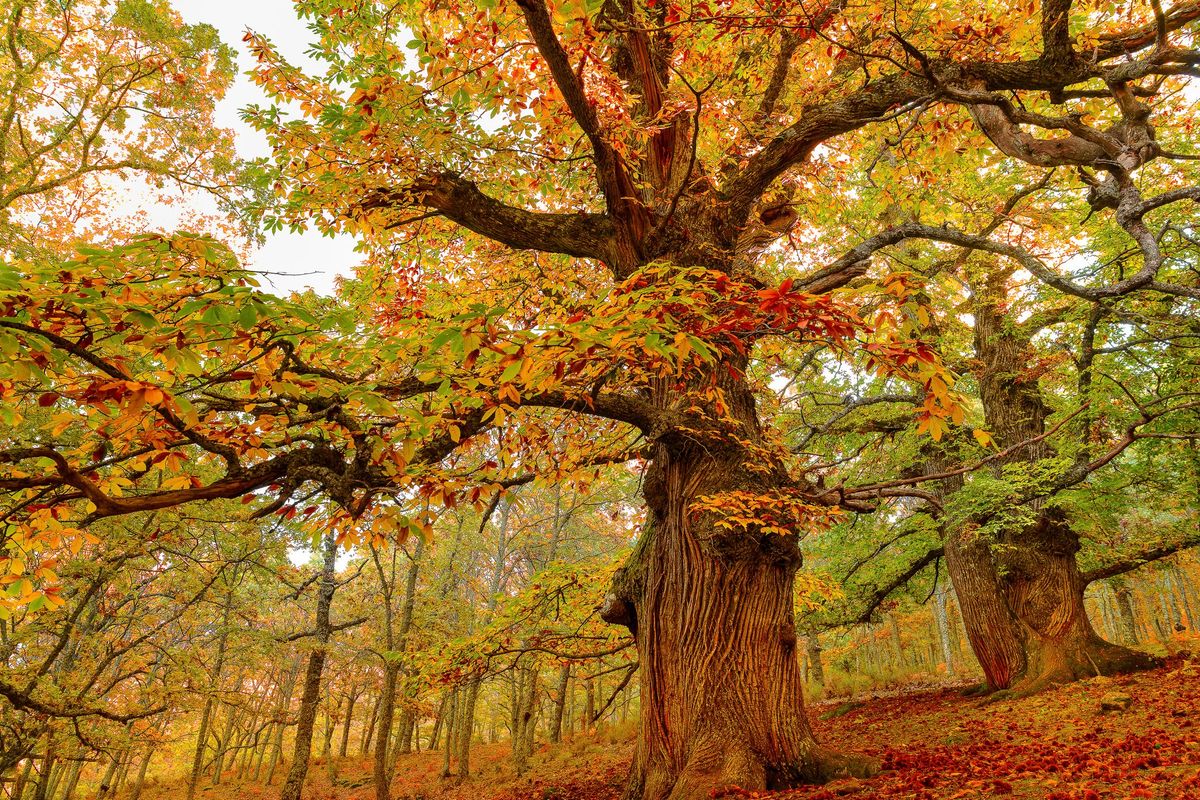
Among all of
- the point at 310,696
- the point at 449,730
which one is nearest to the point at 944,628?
the point at 449,730

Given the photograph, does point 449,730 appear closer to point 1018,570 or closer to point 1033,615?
point 1033,615

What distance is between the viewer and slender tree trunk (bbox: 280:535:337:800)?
1116 cm

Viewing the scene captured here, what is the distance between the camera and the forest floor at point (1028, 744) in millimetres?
3109

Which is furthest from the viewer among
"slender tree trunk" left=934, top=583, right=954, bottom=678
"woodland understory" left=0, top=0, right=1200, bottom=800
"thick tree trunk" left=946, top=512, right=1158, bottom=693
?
"slender tree trunk" left=934, top=583, right=954, bottom=678

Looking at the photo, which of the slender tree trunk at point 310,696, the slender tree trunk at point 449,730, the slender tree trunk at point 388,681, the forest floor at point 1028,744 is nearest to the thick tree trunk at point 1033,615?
the forest floor at point 1028,744

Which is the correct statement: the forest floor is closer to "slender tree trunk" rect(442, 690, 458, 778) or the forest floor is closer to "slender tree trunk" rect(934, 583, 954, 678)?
"slender tree trunk" rect(442, 690, 458, 778)

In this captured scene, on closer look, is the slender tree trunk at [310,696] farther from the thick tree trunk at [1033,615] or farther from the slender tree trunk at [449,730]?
the thick tree trunk at [1033,615]

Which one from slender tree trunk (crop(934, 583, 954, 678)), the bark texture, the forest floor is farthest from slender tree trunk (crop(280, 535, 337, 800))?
Result: slender tree trunk (crop(934, 583, 954, 678))

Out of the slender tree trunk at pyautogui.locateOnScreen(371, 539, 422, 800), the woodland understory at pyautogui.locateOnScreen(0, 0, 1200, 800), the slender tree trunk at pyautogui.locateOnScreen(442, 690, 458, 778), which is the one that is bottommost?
the slender tree trunk at pyautogui.locateOnScreen(442, 690, 458, 778)

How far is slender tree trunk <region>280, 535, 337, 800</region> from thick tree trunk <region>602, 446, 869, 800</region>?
8170mm

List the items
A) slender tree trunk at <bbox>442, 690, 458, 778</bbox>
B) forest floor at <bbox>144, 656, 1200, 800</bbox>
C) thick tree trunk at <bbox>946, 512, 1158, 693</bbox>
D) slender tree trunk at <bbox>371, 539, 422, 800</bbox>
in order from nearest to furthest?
forest floor at <bbox>144, 656, 1200, 800</bbox>, thick tree trunk at <bbox>946, 512, 1158, 693</bbox>, slender tree trunk at <bbox>371, 539, 422, 800</bbox>, slender tree trunk at <bbox>442, 690, 458, 778</bbox>

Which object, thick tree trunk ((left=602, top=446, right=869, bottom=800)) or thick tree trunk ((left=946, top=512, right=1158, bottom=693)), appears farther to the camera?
thick tree trunk ((left=946, top=512, right=1158, bottom=693))

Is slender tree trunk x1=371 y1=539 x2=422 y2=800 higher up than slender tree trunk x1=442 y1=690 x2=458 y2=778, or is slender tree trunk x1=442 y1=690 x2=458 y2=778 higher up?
slender tree trunk x1=371 y1=539 x2=422 y2=800

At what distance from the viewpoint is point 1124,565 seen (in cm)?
850
